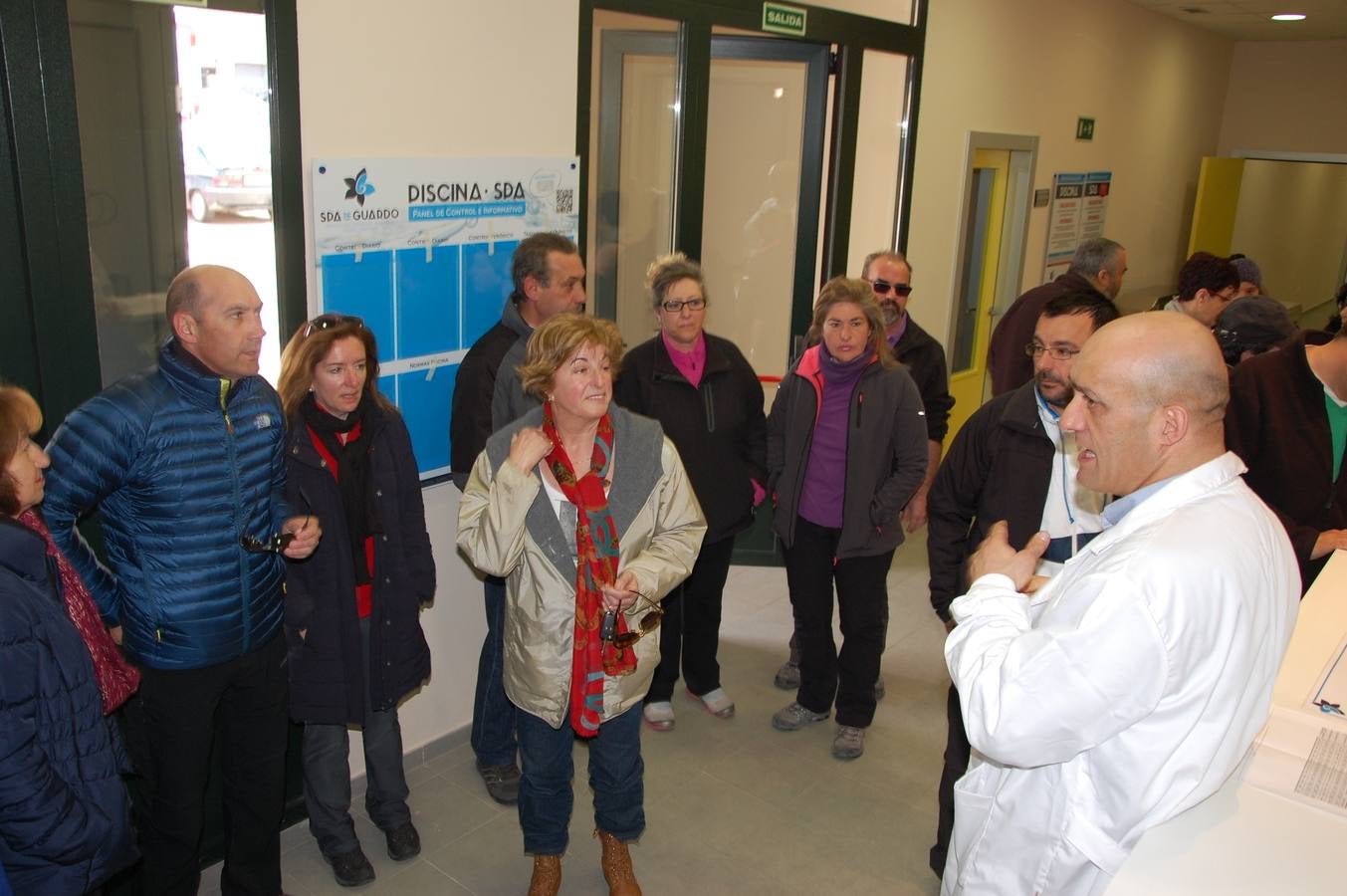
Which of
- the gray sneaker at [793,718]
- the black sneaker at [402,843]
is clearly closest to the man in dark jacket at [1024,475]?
the gray sneaker at [793,718]

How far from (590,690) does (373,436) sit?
2.96ft

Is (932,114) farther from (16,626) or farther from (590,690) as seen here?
(16,626)

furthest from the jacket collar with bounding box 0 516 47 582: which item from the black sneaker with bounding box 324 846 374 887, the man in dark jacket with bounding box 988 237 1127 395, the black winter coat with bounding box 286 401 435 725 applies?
the man in dark jacket with bounding box 988 237 1127 395

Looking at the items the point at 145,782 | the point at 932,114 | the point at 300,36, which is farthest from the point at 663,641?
the point at 932,114

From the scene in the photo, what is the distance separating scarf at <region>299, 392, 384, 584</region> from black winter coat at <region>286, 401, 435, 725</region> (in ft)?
0.06

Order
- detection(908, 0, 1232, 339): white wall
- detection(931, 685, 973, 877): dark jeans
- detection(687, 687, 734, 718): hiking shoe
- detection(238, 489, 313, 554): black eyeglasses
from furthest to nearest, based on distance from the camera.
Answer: detection(908, 0, 1232, 339): white wall → detection(687, 687, 734, 718): hiking shoe → detection(931, 685, 973, 877): dark jeans → detection(238, 489, 313, 554): black eyeglasses

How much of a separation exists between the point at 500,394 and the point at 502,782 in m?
1.26

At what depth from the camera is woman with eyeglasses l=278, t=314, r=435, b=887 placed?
2654mm

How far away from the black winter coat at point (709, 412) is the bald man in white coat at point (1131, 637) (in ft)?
6.03

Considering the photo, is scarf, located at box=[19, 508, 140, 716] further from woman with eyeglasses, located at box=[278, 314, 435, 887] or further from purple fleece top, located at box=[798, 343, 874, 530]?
purple fleece top, located at box=[798, 343, 874, 530]

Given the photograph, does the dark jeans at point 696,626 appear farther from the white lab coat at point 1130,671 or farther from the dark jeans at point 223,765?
the white lab coat at point 1130,671

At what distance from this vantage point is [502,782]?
3.34 meters

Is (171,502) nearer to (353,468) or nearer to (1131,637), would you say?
(353,468)

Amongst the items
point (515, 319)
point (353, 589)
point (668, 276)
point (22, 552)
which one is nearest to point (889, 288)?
point (668, 276)
